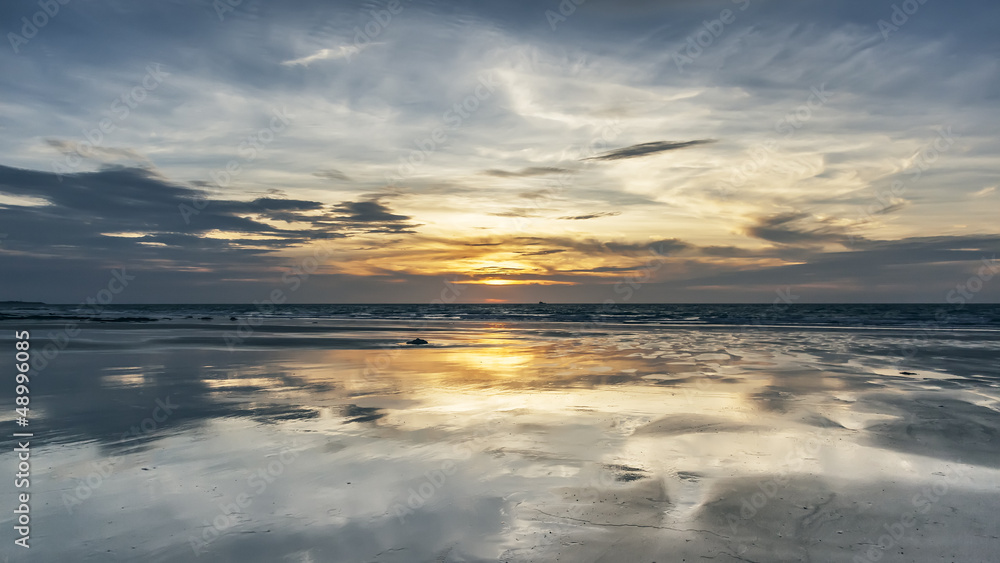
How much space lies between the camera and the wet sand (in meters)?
5.14

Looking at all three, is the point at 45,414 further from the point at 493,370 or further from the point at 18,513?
the point at 493,370

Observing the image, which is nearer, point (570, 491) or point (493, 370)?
point (570, 491)

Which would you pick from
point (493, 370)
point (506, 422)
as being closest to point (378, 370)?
point (493, 370)

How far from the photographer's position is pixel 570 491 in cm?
651

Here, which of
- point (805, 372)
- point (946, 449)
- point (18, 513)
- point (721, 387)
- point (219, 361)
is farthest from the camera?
point (219, 361)

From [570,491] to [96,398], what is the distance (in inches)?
426

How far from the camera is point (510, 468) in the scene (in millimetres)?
7352

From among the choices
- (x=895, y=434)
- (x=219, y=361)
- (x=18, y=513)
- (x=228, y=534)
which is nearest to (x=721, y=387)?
(x=895, y=434)

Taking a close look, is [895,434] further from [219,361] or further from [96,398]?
[219,361]

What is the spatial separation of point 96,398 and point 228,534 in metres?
8.98

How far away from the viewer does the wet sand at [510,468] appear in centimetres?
514

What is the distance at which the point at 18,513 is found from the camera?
577 cm

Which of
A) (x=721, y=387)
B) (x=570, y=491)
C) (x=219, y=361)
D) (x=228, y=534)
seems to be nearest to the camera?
(x=228, y=534)

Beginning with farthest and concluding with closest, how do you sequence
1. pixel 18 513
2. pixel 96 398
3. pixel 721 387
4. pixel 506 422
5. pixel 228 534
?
pixel 721 387
pixel 96 398
pixel 506 422
pixel 18 513
pixel 228 534
